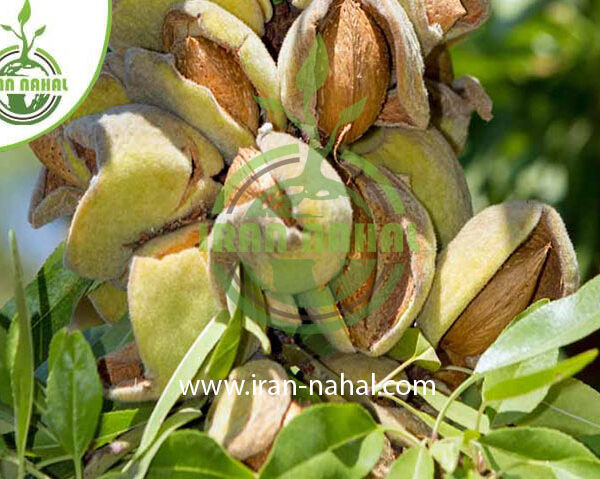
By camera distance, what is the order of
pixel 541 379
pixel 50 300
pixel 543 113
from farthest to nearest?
1. pixel 543 113
2. pixel 50 300
3. pixel 541 379

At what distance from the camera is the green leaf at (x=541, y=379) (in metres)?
0.66

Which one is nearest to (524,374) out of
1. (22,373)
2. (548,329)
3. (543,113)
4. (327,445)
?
(548,329)

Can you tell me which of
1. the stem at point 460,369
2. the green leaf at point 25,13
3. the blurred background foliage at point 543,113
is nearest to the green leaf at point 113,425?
the stem at point 460,369

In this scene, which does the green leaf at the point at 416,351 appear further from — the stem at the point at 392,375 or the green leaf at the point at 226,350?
the green leaf at the point at 226,350

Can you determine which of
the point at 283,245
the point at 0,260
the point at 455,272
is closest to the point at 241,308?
the point at 283,245

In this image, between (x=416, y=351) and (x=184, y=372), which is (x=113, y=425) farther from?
(x=416, y=351)

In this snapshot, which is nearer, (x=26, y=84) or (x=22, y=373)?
(x=22, y=373)

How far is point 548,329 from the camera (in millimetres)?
776

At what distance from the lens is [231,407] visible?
771 mm

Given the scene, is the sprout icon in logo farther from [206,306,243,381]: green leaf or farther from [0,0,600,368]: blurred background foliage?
[0,0,600,368]: blurred background foliage

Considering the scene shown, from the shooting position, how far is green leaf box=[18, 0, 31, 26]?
38.3 inches

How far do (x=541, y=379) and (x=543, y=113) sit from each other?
1.72 metres

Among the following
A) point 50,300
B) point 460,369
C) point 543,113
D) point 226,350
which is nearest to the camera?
point 226,350

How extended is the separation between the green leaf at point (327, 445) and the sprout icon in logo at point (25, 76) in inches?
17.5
